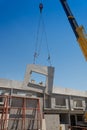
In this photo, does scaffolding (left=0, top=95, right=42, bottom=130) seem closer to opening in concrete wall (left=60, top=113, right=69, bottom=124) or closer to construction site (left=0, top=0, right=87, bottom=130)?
construction site (left=0, top=0, right=87, bottom=130)

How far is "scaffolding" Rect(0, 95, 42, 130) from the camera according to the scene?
13.9m

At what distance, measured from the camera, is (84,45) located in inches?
635

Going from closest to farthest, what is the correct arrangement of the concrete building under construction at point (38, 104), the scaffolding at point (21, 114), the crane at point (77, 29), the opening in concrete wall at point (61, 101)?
the scaffolding at point (21, 114), the concrete building under construction at point (38, 104), the crane at point (77, 29), the opening in concrete wall at point (61, 101)

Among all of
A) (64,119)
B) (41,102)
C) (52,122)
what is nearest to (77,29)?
(41,102)

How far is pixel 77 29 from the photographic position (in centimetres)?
Answer: 1678

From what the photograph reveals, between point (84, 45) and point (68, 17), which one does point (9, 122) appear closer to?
point (84, 45)

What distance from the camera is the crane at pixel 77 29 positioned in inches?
637

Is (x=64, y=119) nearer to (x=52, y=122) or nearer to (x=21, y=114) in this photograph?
(x=52, y=122)

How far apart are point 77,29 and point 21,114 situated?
31.0ft

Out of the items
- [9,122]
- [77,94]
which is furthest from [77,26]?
[77,94]

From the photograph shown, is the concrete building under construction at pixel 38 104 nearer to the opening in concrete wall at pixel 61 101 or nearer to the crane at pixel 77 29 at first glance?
the opening in concrete wall at pixel 61 101

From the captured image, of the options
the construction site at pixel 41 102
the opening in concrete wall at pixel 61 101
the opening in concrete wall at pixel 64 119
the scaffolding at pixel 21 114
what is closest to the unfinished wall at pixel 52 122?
the construction site at pixel 41 102

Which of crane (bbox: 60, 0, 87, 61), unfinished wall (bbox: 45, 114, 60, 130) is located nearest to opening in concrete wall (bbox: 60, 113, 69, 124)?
unfinished wall (bbox: 45, 114, 60, 130)

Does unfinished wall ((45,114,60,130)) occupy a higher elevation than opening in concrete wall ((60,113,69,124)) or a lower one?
higher
